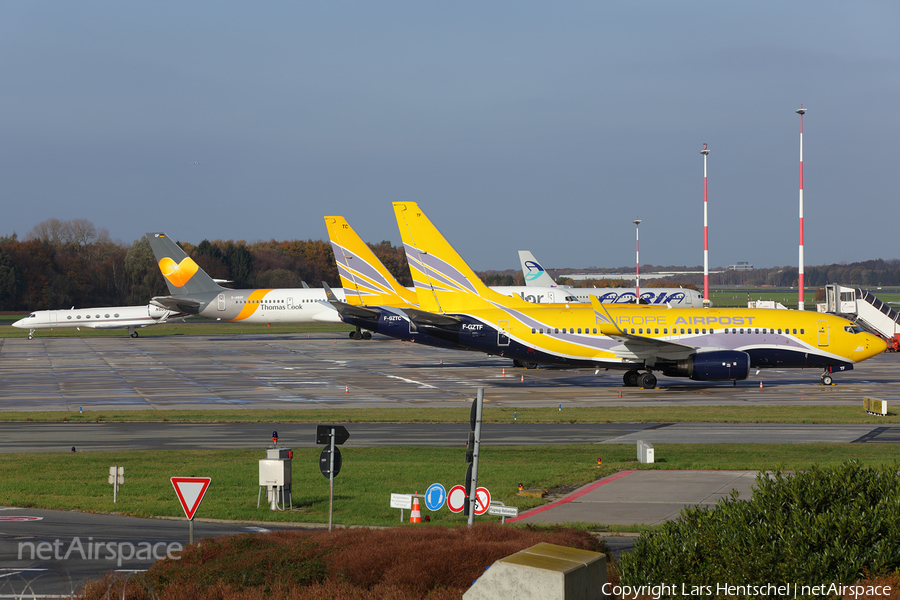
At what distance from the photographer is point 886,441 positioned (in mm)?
29562

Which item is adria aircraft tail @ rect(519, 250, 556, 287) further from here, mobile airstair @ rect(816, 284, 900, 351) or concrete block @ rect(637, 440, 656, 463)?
concrete block @ rect(637, 440, 656, 463)

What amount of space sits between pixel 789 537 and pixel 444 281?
40.7m

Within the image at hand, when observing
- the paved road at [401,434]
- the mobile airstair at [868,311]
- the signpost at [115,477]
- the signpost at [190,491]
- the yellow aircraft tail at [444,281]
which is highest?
the yellow aircraft tail at [444,281]

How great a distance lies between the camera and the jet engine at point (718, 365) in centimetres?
4491

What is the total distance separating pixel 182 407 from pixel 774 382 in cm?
3487

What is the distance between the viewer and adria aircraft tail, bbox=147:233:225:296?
86688 mm

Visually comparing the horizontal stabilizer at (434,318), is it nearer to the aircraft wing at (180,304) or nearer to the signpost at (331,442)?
the signpost at (331,442)

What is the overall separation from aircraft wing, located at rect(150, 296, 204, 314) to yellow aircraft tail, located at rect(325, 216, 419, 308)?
26.6 meters

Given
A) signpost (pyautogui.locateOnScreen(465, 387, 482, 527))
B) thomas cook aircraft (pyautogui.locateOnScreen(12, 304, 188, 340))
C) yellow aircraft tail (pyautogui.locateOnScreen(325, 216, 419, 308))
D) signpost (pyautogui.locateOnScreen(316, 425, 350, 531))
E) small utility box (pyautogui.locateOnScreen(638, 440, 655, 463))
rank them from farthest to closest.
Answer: thomas cook aircraft (pyautogui.locateOnScreen(12, 304, 188, 340))
yellow aircraft tail (pyautogui.locateOnScreen(325, 216, 419, 308))
small utility box (pyautogui.locateOnScreen(638, 440, 655, 463))
signpost (pyautogui.locateOnScreen(316, 425, 350, 531))
signpost (pyautogui.locateOnScreen(465, 387, 482, 527))

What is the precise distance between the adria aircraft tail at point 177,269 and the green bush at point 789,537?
81.7 metres

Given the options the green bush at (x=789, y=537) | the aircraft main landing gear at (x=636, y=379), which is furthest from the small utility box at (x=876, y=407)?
the green bush at (x=789, y=537)

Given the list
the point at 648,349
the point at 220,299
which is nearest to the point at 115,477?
the point at 648,349

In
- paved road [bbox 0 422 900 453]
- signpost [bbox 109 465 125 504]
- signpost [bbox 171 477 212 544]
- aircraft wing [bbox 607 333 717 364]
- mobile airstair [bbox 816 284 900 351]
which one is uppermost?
mobile airstair [bbox 816 284 900 351]

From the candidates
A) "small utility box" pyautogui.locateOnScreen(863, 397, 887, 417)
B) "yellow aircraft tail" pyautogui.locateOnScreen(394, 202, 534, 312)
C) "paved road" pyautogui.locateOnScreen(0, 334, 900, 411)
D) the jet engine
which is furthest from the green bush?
"yellow aircraft tail" pyautogui.locateOnScreen(394, 202, 534, 312)
